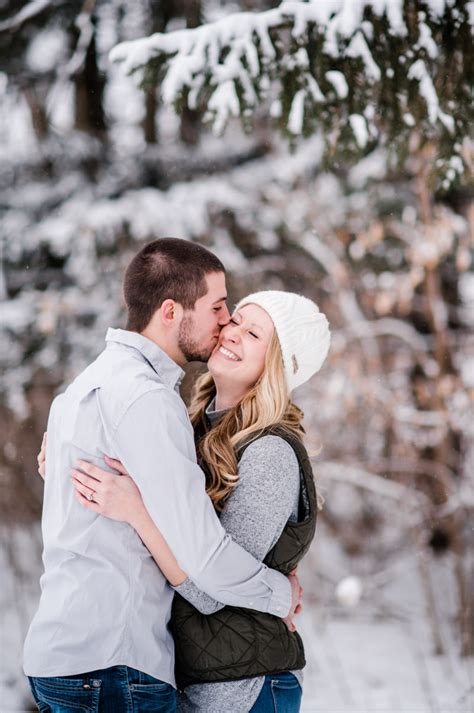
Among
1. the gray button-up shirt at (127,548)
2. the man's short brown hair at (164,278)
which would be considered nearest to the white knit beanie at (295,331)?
the man's short brown hair at (164,278)

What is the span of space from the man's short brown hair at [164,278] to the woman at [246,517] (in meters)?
0.27

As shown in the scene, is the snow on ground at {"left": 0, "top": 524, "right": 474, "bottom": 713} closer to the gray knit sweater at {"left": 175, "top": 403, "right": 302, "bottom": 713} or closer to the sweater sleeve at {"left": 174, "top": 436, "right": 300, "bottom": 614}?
Result: the gray knit sweater at {"left": 175, "top": 403, "right": 302, "bottom": 713}

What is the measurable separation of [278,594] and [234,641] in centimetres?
17

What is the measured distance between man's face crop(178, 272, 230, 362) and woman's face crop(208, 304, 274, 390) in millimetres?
60

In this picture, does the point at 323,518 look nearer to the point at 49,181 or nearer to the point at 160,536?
the point at 49,181

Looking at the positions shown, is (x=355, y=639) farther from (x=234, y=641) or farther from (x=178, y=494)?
(x=178, y=494)

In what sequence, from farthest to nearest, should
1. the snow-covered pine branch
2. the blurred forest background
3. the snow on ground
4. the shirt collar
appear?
the blurred forest background, the snow on ground, the snow-covered pine branch, the shirt collar

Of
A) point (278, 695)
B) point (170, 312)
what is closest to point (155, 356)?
point (170, 312)

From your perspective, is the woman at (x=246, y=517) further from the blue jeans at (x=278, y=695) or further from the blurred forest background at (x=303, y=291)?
the blurred forest background at (x=303, y=291)

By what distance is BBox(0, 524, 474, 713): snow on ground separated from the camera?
6.06 metres

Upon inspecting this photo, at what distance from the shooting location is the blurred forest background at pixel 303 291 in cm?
658

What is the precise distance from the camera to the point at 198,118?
26.6 ft

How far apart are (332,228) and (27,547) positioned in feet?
14.8

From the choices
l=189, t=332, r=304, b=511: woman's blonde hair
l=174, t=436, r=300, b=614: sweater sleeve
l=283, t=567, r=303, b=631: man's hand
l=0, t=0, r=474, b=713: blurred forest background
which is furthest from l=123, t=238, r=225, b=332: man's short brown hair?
l=0, t=0, r=474, b=713: blurred forest background
